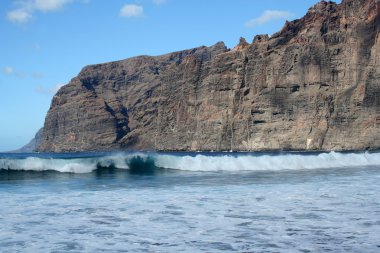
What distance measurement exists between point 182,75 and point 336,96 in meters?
71.6

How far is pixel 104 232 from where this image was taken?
42.0 ft

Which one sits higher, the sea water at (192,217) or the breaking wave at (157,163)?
the breaking wave at (157,163)

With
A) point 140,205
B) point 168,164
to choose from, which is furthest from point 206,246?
point 168,164

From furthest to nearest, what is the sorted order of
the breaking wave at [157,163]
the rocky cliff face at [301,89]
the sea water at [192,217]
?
the rocky cliff face at [301,89] < the breaking wave at [157,163] < the sea water at [192,217]

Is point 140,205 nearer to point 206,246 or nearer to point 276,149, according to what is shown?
point 206,246

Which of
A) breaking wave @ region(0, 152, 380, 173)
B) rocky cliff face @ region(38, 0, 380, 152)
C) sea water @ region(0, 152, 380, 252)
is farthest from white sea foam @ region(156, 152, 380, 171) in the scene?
rocky cliff face @ region(38, 0, 380, 152)

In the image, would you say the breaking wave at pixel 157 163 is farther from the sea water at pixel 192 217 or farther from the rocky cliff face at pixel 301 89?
the rocky cliff face at pixel 301 89

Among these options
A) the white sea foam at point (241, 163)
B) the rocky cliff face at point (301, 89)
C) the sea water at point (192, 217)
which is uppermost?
the rocky cliff face at point (301, 89)

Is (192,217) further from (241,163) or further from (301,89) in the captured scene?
(301,89)

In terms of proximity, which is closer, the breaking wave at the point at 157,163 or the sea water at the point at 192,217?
the sea water at the point at 192,217

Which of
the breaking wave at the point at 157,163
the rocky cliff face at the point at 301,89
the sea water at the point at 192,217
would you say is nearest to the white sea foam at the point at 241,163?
the breaking wave at the point at 157,163

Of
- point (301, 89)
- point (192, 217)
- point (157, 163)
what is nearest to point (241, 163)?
point (157, 163)

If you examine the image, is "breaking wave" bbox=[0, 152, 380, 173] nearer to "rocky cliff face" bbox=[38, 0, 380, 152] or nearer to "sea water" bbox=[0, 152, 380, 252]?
"sea water" bbox=[0, 152, 380, 252]

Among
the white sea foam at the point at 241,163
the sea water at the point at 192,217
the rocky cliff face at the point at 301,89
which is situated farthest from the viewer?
the rocky cliff face at the point at 301,89
